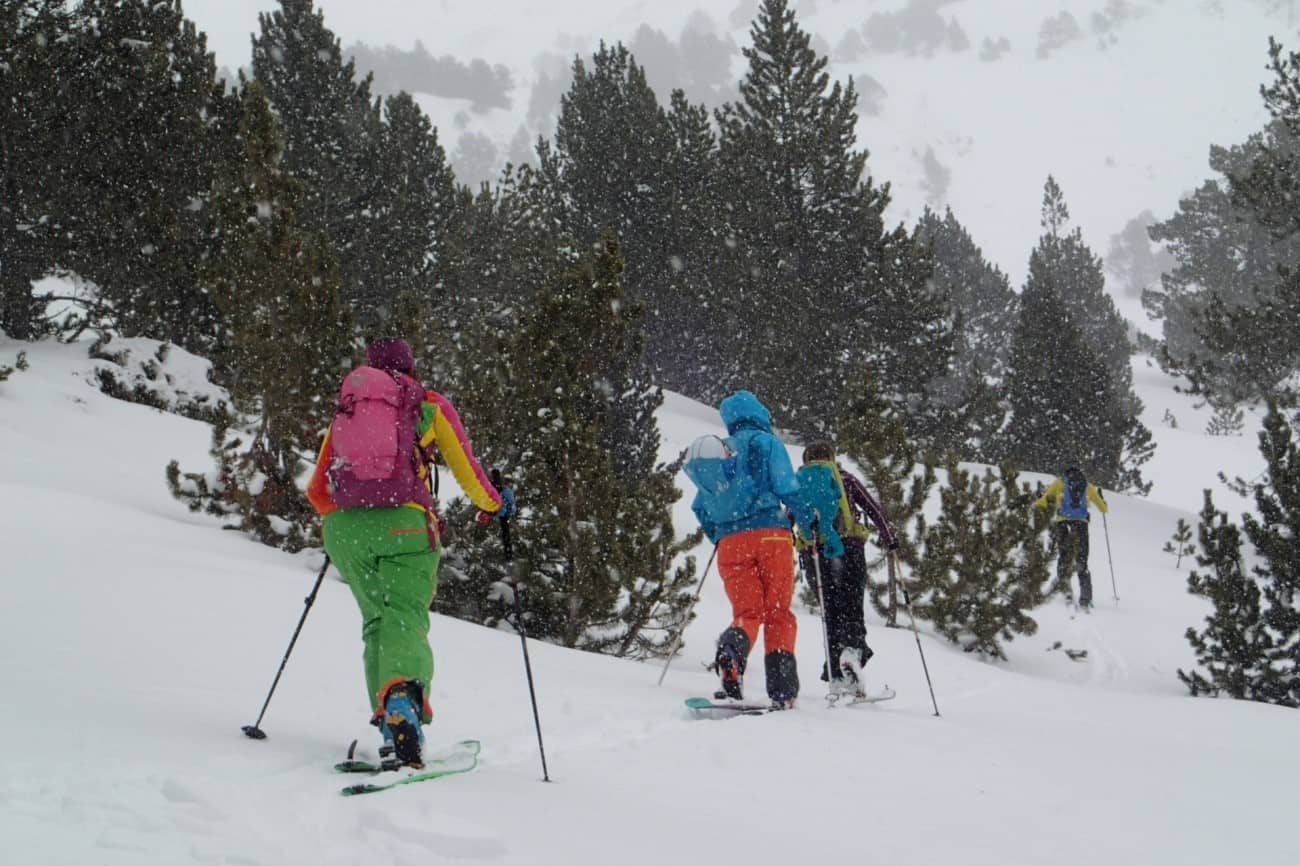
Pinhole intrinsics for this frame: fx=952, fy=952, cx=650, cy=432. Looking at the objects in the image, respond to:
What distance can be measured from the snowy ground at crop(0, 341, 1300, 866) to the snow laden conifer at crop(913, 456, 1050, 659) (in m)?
2.41

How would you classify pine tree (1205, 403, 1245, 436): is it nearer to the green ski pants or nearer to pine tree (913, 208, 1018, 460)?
pine tree (913, 208, 1018, 460)

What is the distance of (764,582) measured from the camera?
5957 mm

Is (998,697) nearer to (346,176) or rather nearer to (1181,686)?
(1181,686)

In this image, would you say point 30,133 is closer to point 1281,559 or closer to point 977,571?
point 977,571

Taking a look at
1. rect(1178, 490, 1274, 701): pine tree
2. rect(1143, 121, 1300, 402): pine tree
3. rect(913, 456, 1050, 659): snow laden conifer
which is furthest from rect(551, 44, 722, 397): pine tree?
rect(1143, 121, 1300, 402): pine tree

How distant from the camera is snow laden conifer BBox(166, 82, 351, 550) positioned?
9.12 metres

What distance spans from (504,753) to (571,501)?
4.12 m

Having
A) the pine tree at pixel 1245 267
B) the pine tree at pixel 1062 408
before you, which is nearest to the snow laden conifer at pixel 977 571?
the pine tree at pixel 1245 267

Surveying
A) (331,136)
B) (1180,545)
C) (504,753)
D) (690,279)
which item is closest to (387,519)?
(504,753)

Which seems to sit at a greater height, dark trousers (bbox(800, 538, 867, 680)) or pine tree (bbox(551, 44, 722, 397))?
pine tree (bbox(551, 44, 722, 397))

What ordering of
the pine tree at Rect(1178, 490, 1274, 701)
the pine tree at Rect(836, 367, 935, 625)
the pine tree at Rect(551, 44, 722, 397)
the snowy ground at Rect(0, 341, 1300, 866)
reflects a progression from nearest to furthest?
1. the snowy ground at Rect(0, 341, 1300, 866)
2. the pine tree at Rect(1178, 490, 1274, 701)
3. the pine tree at Rect(836, 367, 935, 625)
4. the pine tree at Rect(551, 44, 722, 397)

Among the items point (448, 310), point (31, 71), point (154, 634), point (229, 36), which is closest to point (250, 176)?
point (154, 634)

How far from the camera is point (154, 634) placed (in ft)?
17.6

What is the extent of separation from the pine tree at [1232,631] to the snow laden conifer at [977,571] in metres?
1.94
